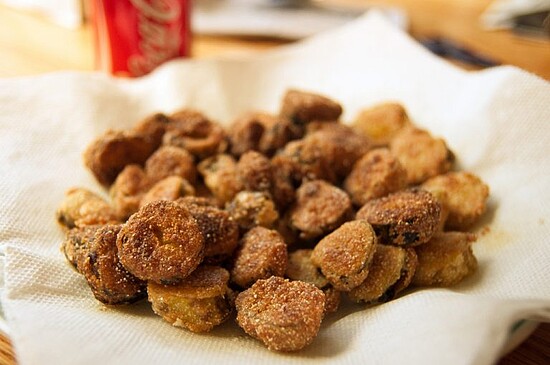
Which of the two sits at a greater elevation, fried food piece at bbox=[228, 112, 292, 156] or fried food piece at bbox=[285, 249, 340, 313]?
fried food piece at bbox=[228, 112, 292, 156]

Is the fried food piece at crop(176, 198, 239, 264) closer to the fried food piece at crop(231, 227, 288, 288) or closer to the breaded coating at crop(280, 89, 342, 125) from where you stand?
the fried food piece at crop(231, 227, 288, 288)

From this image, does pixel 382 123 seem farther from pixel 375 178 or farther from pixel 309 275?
pixel 309 275

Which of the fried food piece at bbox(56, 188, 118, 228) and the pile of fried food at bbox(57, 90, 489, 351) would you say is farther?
the fried food piece at bbox(56, 188, 118, 228)

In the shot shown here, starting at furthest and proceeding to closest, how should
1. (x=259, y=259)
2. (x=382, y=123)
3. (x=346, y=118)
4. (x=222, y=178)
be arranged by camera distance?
(x=346, y=118) → (x=382, y=123) → (x=222, y=178) → (x=259, y=259)

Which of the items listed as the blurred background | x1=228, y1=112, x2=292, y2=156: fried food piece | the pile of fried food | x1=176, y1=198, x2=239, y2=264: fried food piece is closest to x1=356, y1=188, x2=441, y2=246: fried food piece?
the pile of fried food

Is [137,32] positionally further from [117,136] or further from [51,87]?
[117,136]

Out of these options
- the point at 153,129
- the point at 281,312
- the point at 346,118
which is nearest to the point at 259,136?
the point at 153,129
